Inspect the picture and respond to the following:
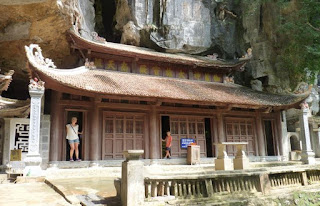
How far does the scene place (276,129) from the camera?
51.1 ft

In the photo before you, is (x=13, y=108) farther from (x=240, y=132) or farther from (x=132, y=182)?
(x=240, y=132)

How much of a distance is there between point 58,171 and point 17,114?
3293mm

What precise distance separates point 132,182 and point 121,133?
24.1ft

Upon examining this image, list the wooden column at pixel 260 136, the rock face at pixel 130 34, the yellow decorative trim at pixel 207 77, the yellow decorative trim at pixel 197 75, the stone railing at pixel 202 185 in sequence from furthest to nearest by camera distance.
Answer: the rock face at pixel 130 34, the yellow decorative trim at pixel 207 77, the yellow decorative trim at pixel 197 75, the wooden column at pixel 260 136, the stone railing at pixel 202 185

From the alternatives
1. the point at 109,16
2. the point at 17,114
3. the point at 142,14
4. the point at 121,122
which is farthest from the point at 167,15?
the point at 17,114

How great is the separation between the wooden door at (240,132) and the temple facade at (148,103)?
2.1 inches

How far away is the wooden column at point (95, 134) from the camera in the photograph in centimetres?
1131

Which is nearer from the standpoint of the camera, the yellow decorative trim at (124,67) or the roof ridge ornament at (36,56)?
the roof ridge ornament at (36,56)

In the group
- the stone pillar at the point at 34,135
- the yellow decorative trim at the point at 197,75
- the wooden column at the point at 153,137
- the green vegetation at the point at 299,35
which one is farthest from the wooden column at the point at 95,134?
the green vegetation at the point at 299,35

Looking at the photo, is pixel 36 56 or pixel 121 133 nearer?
pixel 36 56

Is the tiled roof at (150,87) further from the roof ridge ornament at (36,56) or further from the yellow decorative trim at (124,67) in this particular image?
the yellow decorative trim at (124,67)

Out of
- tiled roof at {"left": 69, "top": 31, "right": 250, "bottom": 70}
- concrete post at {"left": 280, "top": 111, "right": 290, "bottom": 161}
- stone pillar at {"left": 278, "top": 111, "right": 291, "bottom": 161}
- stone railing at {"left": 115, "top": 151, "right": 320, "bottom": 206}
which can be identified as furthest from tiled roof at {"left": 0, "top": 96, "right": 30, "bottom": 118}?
concrete post at {"left": 280, "top": 111, "right": 290, "bottom": 161}

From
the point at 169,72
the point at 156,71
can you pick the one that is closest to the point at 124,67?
the point at 156,71

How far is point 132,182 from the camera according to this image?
4895 mm
